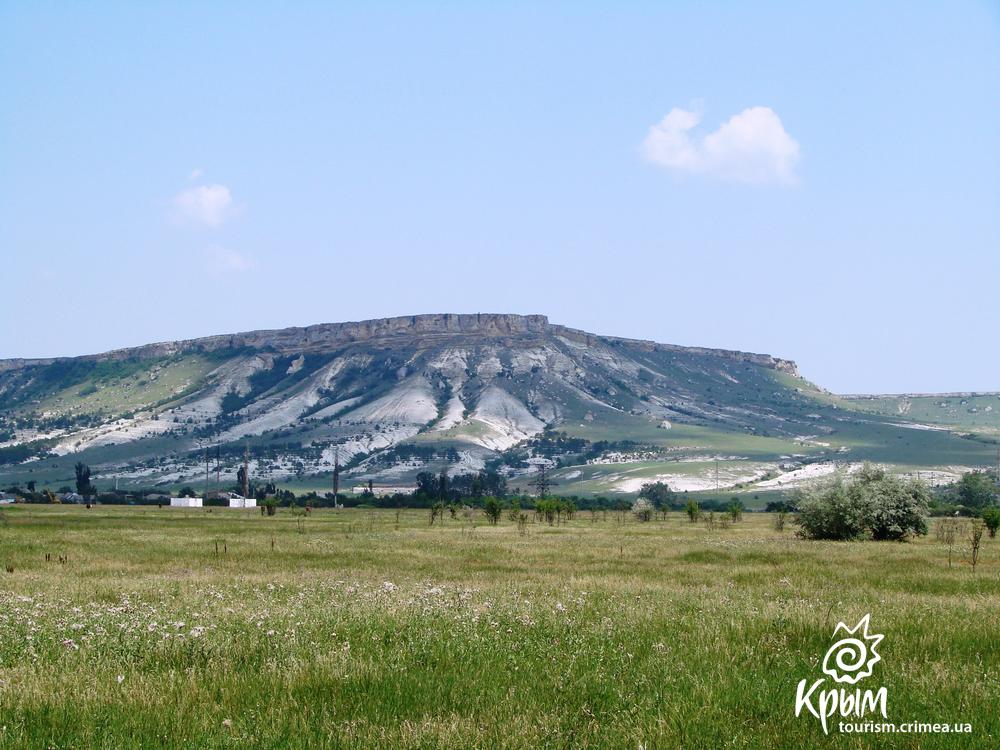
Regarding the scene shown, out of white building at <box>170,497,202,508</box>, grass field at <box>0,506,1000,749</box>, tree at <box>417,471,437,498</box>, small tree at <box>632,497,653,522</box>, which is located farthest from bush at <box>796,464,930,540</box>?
white building at <box>170,497,202,508</box>

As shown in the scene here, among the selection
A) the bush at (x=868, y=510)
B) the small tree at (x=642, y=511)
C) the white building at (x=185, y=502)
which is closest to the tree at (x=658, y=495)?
the small tree at (x=642, y=511)

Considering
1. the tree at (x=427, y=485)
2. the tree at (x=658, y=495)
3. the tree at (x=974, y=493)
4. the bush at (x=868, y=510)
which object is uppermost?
the bush at (x=868, y=510)

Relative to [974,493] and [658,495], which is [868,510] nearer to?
[974,493]

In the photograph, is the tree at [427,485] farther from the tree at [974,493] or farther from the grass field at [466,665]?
the grass field at [466,665]

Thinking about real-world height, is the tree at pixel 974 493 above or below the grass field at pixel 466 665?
below

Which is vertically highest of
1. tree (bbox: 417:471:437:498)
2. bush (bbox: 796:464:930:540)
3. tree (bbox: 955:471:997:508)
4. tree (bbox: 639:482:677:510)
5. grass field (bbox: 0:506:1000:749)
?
grass field (bbox: 0:506:1000:749)

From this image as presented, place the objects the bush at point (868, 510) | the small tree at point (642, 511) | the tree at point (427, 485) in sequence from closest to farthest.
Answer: the bush at point (868, 510)
the small tree at point (642, 511)
the tree at point (427, 485)

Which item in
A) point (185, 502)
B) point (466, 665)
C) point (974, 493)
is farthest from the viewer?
point (185, 502)

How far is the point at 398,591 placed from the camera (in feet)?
57.2

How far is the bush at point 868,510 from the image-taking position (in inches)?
2144

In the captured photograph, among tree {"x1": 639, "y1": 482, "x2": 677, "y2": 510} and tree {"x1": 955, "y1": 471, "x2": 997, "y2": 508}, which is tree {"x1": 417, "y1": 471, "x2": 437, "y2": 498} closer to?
tree {"x1": 639, "y1": 482, "x2": 677, "y2": 510}

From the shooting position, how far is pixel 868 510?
54.6 m

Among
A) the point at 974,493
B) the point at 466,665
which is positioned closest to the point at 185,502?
the point at 974,493

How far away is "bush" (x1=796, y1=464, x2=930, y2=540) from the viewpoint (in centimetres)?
5447
